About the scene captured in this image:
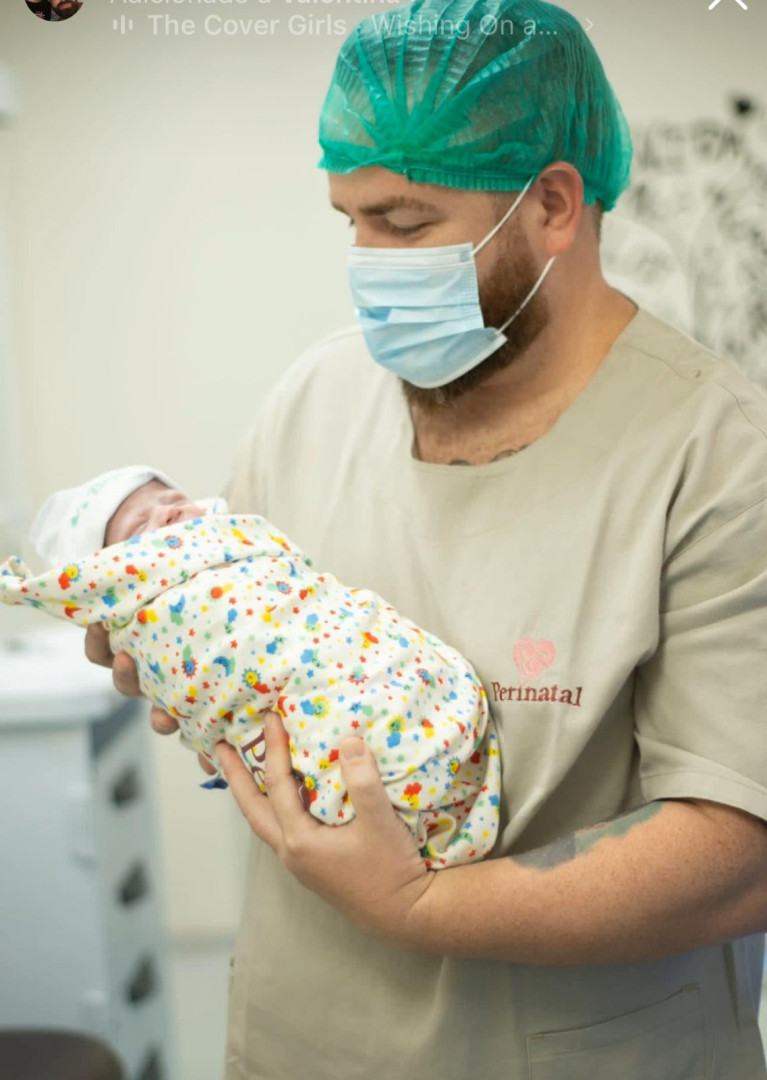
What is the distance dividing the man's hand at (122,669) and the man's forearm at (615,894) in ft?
1.03

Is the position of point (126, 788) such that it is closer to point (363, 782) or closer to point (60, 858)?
point (60, 858)

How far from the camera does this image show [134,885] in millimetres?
1852

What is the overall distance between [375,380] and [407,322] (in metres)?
0.16

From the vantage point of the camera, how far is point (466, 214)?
3.50 ft

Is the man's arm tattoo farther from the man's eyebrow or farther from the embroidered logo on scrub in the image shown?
the man's eyebrow

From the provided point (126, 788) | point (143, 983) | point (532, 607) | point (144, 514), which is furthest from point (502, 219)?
point (143, 983)

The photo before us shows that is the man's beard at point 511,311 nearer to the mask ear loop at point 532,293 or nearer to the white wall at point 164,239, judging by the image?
the mask ear loop at point 532,293

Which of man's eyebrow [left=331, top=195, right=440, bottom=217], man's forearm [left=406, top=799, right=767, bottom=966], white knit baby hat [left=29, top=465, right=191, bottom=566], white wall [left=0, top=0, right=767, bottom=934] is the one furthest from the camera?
white wall [left=0, top=0, right=767, bottom=934]

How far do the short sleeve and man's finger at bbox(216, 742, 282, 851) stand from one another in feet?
1.15

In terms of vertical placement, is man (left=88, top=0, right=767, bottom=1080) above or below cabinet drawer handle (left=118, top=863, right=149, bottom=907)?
above

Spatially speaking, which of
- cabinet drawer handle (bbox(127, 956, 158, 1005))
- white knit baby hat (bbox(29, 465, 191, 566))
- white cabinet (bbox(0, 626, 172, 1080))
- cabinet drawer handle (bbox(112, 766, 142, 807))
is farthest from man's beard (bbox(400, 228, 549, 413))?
cabinet drawer handle (bbox(127, 956, 158, 1005))

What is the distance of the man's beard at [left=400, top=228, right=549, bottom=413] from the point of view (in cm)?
109

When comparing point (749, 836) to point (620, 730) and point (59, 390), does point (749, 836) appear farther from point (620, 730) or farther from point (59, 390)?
point (59, 390)

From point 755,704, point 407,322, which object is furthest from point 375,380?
point 755,704
